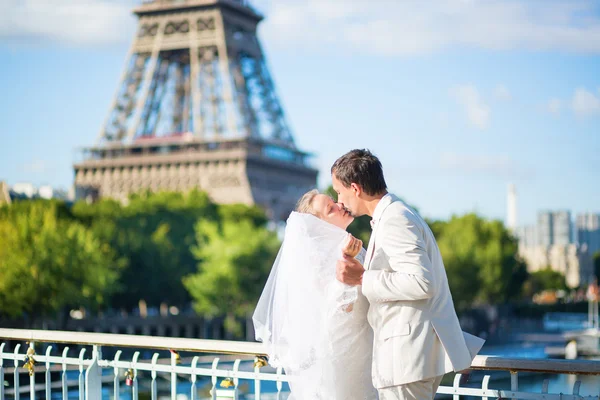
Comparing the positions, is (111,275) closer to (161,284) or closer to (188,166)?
(161,284)

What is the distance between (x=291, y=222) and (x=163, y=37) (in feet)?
235

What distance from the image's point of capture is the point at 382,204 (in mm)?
5469

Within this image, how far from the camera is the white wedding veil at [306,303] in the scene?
5.72 metres

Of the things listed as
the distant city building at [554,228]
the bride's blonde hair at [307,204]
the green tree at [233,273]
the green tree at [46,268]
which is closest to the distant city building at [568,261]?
the distant city building at [554,228]

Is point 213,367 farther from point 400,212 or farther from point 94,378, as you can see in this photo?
point 400,212

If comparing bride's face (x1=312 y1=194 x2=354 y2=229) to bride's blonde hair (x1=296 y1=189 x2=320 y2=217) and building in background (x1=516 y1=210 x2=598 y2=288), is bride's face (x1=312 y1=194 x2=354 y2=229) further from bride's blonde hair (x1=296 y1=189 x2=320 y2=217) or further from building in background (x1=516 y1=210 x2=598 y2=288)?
building in background (x1=516 y1=210 x2=598 y2=288)

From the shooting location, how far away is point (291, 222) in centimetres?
609

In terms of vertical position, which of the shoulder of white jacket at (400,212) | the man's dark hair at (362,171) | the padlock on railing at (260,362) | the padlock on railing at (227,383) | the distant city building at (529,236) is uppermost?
the distant city building at (529,236)

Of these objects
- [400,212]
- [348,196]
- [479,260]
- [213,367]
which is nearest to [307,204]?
[348,196]

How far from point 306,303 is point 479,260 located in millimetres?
57563

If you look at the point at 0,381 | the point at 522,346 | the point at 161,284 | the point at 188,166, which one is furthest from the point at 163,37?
the point at 0,381

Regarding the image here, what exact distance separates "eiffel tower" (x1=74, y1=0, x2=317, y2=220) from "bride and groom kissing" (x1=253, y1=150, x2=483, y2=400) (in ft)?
219

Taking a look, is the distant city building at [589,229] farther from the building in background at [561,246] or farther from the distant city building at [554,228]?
the distant city building at [554,228]

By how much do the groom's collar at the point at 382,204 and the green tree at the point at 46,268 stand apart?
3315 cm
